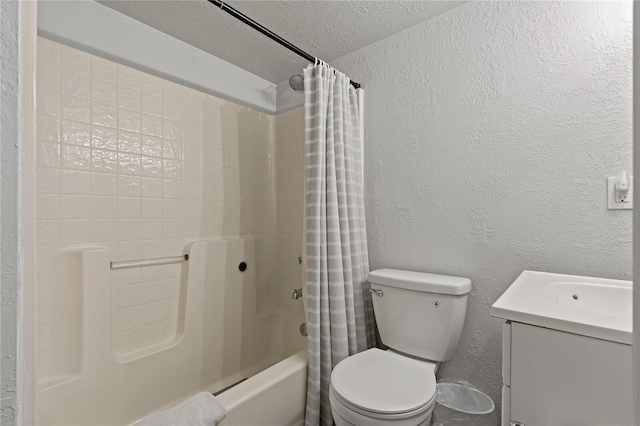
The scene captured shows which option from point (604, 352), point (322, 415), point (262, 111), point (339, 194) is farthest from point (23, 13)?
point (262, 111)

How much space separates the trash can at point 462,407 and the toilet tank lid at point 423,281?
46 cm

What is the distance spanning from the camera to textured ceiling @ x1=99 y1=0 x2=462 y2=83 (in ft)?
4.91

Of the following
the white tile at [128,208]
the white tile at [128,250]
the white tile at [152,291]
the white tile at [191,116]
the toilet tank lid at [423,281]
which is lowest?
the white tile at [152,291]

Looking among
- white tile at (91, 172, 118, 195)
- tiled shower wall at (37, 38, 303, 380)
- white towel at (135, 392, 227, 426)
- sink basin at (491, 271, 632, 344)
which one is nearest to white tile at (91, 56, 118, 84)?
tiled shower wall at (37, 38, 303, 380)

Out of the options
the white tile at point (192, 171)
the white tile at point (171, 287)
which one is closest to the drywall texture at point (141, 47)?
the white tile at point (192, 171)

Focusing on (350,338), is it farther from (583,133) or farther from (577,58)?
(577,58)

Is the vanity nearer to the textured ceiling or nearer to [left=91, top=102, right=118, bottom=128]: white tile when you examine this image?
the textured ceiling

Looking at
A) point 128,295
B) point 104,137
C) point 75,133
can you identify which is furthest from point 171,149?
point 128,295

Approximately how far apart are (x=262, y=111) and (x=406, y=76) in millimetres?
1082

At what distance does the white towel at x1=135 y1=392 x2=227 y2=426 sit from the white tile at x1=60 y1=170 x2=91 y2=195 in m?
1.04

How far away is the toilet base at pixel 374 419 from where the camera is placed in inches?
39.7

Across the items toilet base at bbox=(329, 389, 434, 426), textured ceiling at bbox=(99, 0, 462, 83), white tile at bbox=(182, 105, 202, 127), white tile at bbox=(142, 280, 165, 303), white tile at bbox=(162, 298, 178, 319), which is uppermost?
textured ceiling at bbox=(99, 0, 462, 83)

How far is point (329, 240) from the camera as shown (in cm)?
154

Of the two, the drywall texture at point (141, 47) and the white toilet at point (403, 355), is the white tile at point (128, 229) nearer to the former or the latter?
the drywall texture at point (141, 47)
